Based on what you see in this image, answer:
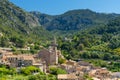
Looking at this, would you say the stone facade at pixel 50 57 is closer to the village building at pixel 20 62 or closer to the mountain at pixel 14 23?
the village building at pixel 20 62

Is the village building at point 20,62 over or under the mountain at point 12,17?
under

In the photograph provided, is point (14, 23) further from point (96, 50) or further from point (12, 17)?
point (96, 50)

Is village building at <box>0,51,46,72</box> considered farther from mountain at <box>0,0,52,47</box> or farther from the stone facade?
mountain at <box>0,0,52,47</box>

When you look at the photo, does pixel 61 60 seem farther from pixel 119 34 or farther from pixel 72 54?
pixel 119 34

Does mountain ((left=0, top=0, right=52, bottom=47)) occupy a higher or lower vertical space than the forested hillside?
higher

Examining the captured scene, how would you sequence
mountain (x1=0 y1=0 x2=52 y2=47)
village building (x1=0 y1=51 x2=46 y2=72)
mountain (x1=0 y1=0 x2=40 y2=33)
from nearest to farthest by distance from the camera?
village building (x1=0 y1=51 x2=46 y2=72) → mountain (x1=0 y1=0 x2=52 y2=47) → mountain (x1=0 y1=0 x2=40 y2=33)

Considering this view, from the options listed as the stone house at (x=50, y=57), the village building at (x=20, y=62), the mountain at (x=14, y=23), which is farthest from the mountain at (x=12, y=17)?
the village building at (x=20, y=62)

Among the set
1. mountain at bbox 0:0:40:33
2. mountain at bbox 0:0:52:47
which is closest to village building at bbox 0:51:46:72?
mountain at bbox 0:0:52:47

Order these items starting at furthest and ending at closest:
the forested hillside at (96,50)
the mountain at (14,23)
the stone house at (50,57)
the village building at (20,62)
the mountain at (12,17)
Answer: the mountain at (12,17) < the mountain at (14,23) < the forested hillside at (96,50) < the stone house at (50,57) < the village building at (20,62)

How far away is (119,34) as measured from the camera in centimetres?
11838

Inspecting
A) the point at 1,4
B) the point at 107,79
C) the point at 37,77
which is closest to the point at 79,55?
the point at 107,79

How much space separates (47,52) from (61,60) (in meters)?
4.30

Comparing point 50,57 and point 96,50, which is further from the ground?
point 50,57

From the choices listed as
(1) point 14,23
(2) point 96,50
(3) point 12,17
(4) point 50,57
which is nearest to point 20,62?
(4) point 50,57
